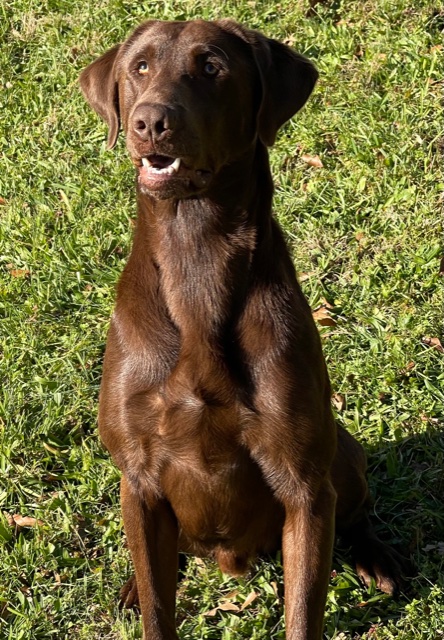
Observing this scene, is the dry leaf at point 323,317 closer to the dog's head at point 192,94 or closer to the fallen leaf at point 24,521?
the fallen leaf at point 24,521

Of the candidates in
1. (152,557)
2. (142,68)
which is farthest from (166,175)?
(152,557)

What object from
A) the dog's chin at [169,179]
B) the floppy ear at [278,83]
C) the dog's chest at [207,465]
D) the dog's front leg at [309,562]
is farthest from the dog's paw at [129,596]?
the floppy ear at [278,83]

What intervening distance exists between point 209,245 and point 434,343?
198 centimetres

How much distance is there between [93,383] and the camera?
539 cm

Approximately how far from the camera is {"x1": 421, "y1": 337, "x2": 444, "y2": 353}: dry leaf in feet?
17.8

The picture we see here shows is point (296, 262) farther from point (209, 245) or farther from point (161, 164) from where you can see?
point (161, 164)

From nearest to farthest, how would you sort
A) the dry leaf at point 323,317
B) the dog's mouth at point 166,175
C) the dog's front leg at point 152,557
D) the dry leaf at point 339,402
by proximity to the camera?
the dog's mouth at point 166,175, the dog's front leg at point 152,557, the dry leaf at point 339,402, the dry leaf at point 323,317

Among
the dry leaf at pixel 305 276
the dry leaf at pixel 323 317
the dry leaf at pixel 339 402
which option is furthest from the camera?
the dry leaf at pixel 305 276

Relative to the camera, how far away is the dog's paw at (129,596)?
14.5ft

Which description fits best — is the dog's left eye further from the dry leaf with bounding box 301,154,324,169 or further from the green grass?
the dry leaf with bounding box 301,154,324,169

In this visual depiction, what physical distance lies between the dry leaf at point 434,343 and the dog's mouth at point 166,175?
2.18m

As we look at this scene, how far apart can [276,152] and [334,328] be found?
5.12ft

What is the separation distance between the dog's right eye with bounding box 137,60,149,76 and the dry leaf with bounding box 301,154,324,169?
2.84m

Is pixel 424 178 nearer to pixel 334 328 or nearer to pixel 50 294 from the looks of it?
pixel 334 328
